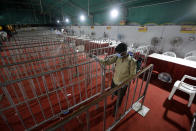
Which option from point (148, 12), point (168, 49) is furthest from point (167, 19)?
point (168, 49)

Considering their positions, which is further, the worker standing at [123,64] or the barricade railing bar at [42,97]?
the worker standing at [123,64]

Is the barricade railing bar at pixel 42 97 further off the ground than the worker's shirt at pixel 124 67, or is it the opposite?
the worker's shirt at pixel 124 67

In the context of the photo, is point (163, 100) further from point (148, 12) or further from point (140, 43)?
point (148, 12)

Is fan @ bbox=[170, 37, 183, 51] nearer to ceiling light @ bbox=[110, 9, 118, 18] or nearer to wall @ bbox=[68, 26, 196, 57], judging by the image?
wall @ bbox=[68, 26, 196, 57]

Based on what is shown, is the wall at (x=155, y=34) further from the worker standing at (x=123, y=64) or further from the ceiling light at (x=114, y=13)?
the worker standing at (x=123, y=64)

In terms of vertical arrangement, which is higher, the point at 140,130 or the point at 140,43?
the point at 140,43

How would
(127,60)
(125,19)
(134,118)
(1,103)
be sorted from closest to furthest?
(127,60) < (134,118) < (1,103) < (125,19)

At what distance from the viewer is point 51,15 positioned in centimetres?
1848

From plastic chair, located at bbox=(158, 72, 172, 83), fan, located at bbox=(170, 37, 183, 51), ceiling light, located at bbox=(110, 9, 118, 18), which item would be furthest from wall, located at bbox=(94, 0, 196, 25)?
plastic chair, located at bbox=(158, 72, 172, 83)

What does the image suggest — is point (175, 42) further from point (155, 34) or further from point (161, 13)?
point (161, 13)

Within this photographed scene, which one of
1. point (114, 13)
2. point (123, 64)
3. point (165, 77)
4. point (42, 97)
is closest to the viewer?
point (123, 64)

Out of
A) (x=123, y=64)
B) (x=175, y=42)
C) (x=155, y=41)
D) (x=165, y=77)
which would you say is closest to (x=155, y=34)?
(x=155, y=41)

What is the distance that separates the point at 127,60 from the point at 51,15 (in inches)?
887

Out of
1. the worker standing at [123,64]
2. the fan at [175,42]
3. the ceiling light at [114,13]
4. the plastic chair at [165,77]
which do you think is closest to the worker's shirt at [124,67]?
the worker standing at [123,64]
